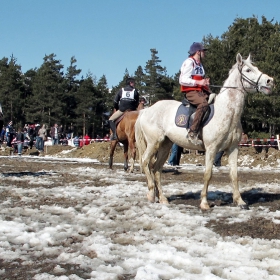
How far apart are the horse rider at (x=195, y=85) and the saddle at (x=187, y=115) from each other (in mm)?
118

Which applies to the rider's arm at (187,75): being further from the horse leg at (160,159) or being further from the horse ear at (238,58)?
the horse leg at (160,159)

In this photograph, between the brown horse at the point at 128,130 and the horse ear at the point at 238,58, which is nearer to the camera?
the horse ear at the point at 238,58

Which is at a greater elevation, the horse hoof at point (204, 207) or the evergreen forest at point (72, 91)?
the evergreen forest at point (72, 91)

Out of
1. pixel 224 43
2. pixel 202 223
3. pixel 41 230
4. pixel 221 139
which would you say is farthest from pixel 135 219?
pixel 224 43

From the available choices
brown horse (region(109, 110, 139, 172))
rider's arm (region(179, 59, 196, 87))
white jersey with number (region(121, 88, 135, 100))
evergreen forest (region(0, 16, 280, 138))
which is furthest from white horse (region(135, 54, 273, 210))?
evergreen forest (region(0, 16, 280, 138))

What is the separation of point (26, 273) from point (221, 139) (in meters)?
4.53

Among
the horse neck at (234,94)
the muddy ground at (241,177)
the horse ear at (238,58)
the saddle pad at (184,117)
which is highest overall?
the horse ear at (238,58)

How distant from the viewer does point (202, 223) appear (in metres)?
6.29

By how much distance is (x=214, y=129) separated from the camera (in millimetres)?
7707

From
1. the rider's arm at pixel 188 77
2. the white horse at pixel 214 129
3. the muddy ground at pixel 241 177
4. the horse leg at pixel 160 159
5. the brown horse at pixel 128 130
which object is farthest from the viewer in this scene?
the brown horse at pixel 128 130

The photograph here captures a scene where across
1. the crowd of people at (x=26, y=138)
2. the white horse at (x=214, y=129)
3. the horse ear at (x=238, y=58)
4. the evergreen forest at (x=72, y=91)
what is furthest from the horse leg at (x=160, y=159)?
the evergreen forest at (x=72, y=91)

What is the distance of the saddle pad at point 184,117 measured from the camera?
782 centimetres

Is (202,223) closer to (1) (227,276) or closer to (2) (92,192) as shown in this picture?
(1) (227,276)

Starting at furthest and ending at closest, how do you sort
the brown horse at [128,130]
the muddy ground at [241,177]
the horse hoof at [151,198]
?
the brown horse at [128,130] → the horse hoof at [151,198] → the muddy ground at [241,177]
